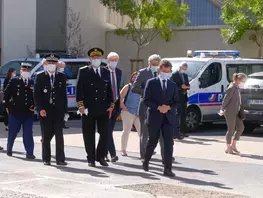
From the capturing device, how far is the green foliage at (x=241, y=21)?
24519 millimetres

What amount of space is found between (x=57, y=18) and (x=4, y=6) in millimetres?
3517

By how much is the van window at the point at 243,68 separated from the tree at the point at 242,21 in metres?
5.10

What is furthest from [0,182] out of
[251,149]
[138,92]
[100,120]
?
[251,149]

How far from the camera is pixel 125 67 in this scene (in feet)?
100

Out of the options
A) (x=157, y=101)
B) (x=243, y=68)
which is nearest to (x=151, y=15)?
(x=243, y=68)

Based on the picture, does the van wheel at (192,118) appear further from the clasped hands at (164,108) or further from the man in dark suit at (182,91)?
the clasped hands at (164,108)

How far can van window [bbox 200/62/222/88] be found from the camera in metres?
17.9

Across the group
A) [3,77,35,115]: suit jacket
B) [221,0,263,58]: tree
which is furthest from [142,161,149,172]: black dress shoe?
[221,0,263,58]: tree

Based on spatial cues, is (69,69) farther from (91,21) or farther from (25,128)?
(91,21)

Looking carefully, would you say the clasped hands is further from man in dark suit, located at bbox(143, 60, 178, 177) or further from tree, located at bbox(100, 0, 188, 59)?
tree, located at bbox(100, 0, 188, 59)

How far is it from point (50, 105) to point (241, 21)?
570 inches

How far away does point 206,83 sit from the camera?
17953mm

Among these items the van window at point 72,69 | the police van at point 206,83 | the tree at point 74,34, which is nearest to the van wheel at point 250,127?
the police van at point 206,83

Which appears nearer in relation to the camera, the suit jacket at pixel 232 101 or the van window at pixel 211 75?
the suit jacket at pixel 232 101
